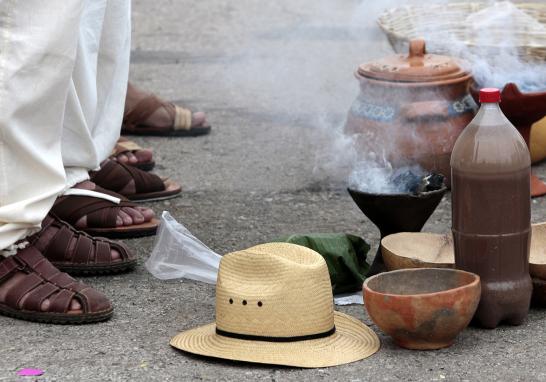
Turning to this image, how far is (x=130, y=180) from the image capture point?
3.78m

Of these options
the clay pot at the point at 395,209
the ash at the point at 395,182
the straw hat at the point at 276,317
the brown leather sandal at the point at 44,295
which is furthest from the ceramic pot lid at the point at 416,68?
the brown leather sandal at the point at 44,295

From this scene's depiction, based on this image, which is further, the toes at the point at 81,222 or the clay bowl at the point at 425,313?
the toes at the point at 81,222

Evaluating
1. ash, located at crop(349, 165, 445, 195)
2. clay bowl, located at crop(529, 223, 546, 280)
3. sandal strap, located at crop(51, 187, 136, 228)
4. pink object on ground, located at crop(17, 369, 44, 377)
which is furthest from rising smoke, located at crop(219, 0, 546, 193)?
pink object on ground, located at crop(17, 369, 44, 377)

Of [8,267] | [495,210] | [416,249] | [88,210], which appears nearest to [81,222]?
[88,210]

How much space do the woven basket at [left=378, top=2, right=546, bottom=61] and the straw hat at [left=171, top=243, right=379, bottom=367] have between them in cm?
174

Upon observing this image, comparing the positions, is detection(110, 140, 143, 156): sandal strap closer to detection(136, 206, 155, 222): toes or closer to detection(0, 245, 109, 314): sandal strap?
detection(136, 206, 155, 222): toes

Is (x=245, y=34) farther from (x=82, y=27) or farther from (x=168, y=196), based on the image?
(x=82, y=27)

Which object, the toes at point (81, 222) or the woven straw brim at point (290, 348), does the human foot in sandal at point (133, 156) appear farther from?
the woven straw brim at point (290, 348)

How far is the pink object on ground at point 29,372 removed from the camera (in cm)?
243

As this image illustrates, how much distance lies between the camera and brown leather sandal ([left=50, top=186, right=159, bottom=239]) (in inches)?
131

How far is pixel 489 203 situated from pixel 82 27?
137 centimetres

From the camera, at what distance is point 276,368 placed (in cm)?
248

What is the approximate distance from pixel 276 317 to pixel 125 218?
3.42 feet

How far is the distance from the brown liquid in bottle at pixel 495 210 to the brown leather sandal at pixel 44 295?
948 millimetres
